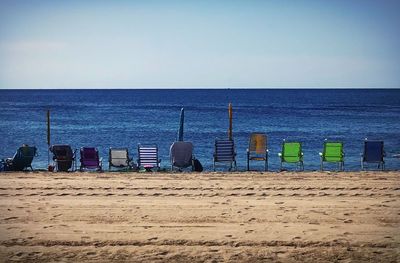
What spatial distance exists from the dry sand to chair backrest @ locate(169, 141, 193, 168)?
5.29ft

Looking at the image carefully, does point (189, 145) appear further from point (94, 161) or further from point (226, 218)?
point (226, 218)

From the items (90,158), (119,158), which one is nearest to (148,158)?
(119,158)

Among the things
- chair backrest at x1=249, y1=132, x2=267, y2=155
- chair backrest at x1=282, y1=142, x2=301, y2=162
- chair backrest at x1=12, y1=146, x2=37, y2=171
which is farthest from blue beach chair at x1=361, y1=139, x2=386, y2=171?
chair backrest at x1=12, y1=146, x2=37, y2=171

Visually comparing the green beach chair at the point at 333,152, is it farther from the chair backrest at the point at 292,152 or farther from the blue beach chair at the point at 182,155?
the blue beach chair at the point at 182,155

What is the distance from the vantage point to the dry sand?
5.77 metres

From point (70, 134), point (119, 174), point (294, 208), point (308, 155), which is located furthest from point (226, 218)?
point (70, 134)

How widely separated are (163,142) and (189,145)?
20.6m

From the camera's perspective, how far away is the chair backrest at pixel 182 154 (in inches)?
485

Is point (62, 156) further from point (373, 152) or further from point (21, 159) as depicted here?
point (373, 152)

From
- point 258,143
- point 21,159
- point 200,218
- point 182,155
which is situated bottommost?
point 200,218

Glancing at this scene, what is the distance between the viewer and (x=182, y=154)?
12.4 meters

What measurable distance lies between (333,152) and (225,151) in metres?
2.74

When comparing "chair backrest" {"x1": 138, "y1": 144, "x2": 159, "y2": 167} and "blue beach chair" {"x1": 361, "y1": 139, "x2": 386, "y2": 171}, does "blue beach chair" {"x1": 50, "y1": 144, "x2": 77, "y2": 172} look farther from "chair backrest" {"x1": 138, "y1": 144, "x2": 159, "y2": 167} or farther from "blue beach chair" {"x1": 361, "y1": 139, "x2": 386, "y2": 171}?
"blue beach chair" {"x1": 361, "y1": 139, "x2": 386, "y2": 171}

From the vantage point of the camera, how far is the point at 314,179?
10531 mm
